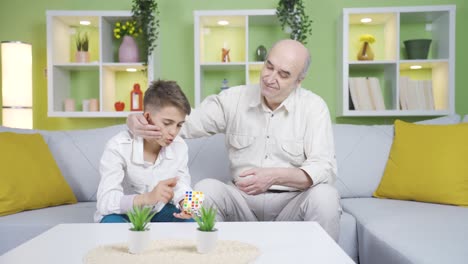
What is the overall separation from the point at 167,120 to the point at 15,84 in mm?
2199

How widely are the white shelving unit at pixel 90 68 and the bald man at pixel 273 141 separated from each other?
57.5 inches

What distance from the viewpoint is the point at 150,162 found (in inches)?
77.9

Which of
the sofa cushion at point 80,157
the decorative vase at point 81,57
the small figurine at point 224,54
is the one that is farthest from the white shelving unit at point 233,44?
the sofa cushion at point 80,157

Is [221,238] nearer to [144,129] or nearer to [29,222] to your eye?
[144,129]

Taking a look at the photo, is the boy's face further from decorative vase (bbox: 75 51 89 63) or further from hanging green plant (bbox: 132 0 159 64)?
decorative vase (bbox: 75 51 89 63)

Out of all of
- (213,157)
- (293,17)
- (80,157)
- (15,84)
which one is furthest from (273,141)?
(15,84)

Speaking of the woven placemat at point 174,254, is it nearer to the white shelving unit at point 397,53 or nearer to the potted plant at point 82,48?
the white shelving unit at point 397,53

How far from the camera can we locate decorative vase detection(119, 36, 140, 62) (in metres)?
3.69

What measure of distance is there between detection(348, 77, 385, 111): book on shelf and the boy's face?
6.45 feet

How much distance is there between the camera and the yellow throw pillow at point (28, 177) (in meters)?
2.24

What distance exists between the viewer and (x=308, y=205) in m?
1.99

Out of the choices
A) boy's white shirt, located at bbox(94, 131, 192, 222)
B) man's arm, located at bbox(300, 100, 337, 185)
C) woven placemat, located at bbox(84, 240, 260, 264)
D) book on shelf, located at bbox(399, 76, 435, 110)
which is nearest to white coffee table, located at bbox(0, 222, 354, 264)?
woven placemat, located at bbox(84, 240, 260, 264)

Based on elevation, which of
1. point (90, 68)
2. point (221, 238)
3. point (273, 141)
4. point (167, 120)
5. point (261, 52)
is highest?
point (261, 52)

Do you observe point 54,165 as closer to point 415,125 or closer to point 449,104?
point 415,125
